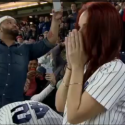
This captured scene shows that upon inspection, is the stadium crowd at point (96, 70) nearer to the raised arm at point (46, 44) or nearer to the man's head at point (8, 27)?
the raised arm at point (46, 44)

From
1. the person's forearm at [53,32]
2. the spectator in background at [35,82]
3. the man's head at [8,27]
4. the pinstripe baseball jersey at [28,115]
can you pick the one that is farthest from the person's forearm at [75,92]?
the spectator in background at [35,82]

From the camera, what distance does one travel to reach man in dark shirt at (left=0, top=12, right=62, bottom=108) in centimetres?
232

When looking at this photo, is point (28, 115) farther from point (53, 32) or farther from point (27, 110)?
point (53, 32)

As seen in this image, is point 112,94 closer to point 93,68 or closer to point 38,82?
point 93,68

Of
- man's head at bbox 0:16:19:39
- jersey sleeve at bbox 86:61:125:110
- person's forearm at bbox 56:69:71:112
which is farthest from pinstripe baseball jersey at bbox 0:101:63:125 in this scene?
man's head at bbox 0:16:19:39

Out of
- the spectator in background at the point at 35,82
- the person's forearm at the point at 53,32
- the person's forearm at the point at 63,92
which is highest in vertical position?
the person's forearm at the point at 63,92

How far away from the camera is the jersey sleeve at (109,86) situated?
88 centimetres

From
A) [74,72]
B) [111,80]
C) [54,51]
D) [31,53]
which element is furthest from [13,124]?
[54,51]

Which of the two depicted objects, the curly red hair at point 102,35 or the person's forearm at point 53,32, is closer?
the curly red hair at point 102,35

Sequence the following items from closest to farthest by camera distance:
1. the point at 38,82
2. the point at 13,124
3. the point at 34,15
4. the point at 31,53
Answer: the point at 13,124 < the point at 31,53 < the point at 38,82 < the point at 34,15

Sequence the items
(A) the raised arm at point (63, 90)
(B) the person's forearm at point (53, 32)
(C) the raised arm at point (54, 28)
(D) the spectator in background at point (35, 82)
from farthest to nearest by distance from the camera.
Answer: (D) the spectator in background at point (35, 82) < (B) the person's forearm at point (53, 32) < (C) the raised arm at point (54, 28) < (A) the raised arm at point (63, 90)

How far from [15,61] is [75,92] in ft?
5.03

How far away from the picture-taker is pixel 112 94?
879 mm

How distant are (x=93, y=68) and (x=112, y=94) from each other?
13 cm
